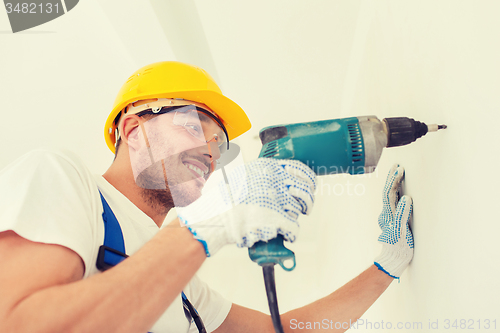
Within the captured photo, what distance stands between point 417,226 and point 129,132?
1074 millimetres

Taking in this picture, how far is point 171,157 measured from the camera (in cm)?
111

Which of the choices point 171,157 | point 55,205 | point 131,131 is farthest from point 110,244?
point 131,131

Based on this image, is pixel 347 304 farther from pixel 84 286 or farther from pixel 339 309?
pixel 84 286

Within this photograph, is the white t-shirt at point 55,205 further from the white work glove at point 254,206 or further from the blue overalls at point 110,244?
the white work glove at point 254,206

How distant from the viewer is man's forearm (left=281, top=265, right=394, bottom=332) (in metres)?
1.02

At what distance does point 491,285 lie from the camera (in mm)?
505

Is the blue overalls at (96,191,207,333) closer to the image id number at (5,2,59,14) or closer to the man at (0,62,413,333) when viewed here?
the man at (0,62,413,333)

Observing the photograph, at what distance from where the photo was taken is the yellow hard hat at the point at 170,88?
46.9 inches

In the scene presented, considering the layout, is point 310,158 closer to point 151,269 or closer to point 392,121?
point 392,121

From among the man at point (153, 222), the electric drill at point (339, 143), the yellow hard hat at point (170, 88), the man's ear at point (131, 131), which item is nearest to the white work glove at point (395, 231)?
the man at point (153, 222)

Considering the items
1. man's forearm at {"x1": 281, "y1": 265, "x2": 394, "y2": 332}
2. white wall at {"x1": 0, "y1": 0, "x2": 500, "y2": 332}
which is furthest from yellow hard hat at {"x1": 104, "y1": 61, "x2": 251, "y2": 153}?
man's forearm at {"x1": 281, "y1": 265, "x2": 394, "y2": 332}

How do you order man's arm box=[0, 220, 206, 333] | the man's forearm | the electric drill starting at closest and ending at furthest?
man's arm box=[0, 220, 206, 333] < the electric drill < the man's forearm

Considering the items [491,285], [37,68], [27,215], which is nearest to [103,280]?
[27,215]

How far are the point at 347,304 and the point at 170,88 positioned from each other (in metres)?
1.04
